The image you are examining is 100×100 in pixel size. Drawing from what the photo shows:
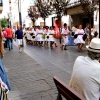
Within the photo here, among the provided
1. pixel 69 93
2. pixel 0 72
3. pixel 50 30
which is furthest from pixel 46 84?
pixel 50 30

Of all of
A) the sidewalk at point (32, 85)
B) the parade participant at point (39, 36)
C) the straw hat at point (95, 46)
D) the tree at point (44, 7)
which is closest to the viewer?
the straw hat at point (95, 46)

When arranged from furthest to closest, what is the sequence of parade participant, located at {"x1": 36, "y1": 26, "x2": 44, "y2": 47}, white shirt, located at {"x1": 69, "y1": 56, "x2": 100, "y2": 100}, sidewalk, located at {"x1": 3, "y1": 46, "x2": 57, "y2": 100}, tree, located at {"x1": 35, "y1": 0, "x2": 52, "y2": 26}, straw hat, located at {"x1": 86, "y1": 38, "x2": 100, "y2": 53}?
tree, located at {"x1": 35, "y1": 0, "x2": 52, "y2": 26} < parade participant, located at {"x1": 36, "y1": 26, "x2": 44, "y2": 47} < sidewalk, located at {"x1": 3, "y1": 46, "x2": 57, "y2": 100} < straw hat, located at {"x1": 86, "y1": 38, "x2": 100, "y2": 53} < white shirt, located at {"x1": 69, "y1": 56, "x2": 100, "y2": 100}

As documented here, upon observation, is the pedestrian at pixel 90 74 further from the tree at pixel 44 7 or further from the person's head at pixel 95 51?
the tree at pixel 44 7

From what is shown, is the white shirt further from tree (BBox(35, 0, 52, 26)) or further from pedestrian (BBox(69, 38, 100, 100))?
tree (BBox(35, 0, 52, 26))

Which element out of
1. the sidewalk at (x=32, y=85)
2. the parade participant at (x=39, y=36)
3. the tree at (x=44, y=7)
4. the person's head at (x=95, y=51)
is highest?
the tree at (x=44, y=7)

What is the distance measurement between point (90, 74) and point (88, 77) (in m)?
0.05

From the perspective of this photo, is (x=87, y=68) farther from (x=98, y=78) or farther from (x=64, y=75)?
(x=64, y=75)

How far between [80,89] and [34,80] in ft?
13.6

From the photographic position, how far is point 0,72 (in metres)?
3.89

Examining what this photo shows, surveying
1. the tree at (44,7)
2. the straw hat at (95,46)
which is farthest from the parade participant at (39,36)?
the straw hat at (95,46)

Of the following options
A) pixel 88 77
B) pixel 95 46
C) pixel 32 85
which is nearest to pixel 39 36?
pixel 32 85

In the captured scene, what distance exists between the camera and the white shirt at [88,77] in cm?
290

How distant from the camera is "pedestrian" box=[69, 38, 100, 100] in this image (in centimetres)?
291

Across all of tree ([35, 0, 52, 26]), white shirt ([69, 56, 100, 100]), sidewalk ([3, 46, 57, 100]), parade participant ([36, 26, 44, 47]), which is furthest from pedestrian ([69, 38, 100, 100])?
tree ([35, 0, 52, 26])
